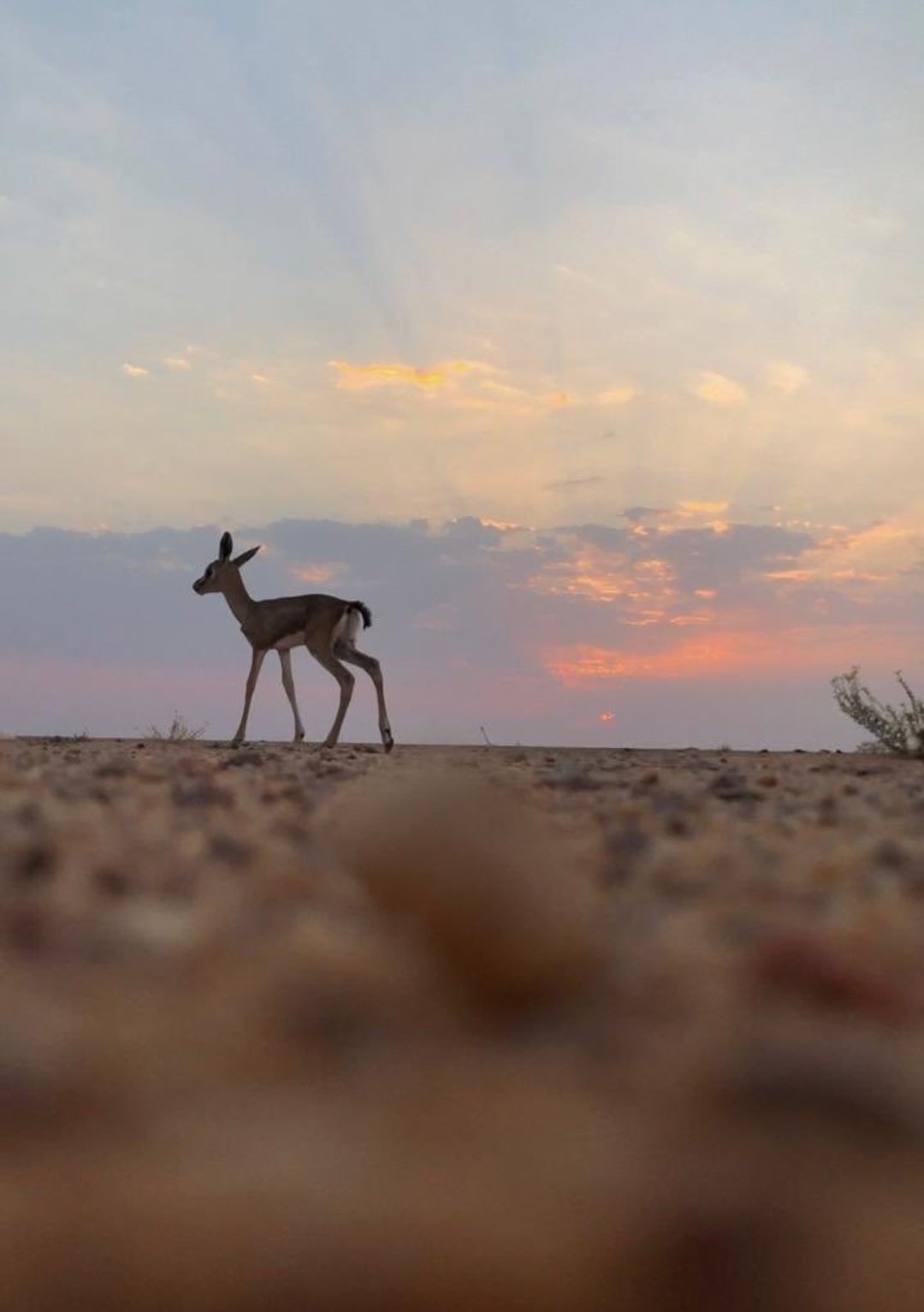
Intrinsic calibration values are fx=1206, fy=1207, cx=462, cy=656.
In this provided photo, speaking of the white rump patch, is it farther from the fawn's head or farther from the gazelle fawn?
the fawn's head

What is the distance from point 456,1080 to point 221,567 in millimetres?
14345

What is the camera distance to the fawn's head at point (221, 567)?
15008 mm

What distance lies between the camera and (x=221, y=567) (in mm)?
15016

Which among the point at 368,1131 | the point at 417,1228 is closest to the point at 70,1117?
the point at 368,1131

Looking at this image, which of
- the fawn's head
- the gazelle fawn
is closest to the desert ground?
the gazelle fawn

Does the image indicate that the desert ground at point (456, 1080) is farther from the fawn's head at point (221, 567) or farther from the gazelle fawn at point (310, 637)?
the fawn's head at point (221, 567)

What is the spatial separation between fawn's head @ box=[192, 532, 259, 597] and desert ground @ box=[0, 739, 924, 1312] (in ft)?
43.0

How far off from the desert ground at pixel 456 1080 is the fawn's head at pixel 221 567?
43.0 feet

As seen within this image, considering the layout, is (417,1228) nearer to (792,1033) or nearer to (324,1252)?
(324,1252)

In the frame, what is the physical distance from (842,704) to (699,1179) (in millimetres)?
12587

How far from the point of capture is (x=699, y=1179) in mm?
856

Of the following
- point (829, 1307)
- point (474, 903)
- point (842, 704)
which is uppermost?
point (842, 704)

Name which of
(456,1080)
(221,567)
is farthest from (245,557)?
(456,1080)

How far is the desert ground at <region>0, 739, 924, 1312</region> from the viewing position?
75 centimetres
